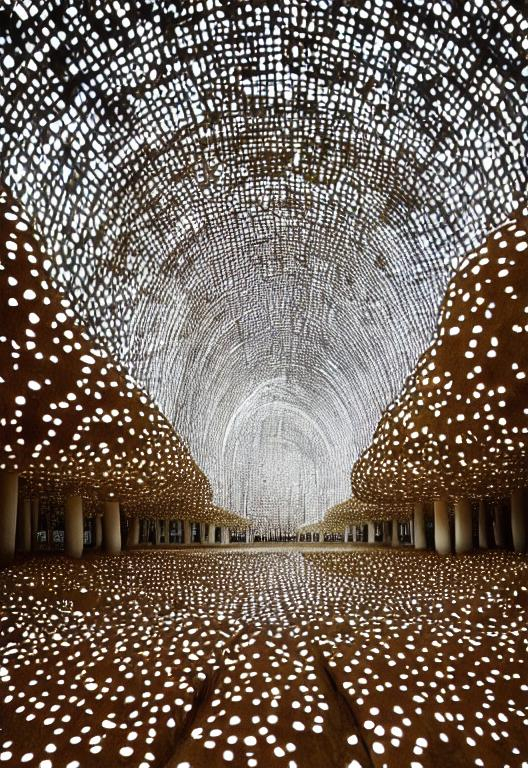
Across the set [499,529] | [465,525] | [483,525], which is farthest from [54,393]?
[499,529]

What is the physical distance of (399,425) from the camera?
10.1 metres

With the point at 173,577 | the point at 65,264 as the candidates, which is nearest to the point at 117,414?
the point at 65,264

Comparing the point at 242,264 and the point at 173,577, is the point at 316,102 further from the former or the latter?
the point at 173,577

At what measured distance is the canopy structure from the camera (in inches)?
265

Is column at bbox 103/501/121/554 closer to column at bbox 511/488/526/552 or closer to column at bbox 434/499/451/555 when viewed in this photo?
column at bbox 434/499/451/555

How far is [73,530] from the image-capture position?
39.6ft

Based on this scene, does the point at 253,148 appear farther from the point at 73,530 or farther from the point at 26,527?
the point at 26,527

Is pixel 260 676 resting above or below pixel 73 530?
below

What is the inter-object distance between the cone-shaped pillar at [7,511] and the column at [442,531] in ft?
30.1

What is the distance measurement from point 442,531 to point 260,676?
9891 mm

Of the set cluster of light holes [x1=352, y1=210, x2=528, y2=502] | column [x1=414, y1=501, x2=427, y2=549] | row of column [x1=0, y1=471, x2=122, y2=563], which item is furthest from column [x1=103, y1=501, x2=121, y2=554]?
column [x1=414, y1=501, x2=427, y2=549]

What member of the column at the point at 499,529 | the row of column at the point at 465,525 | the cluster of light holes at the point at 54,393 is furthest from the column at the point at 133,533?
the cluster of light holes at the point at 54,393

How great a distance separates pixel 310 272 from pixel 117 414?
6.25 m

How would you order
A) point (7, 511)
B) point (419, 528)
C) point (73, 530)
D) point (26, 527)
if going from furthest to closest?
1. point (419, 528)
2. point (26, 527)
3. point (73, 530)
4. point (7, 511)
